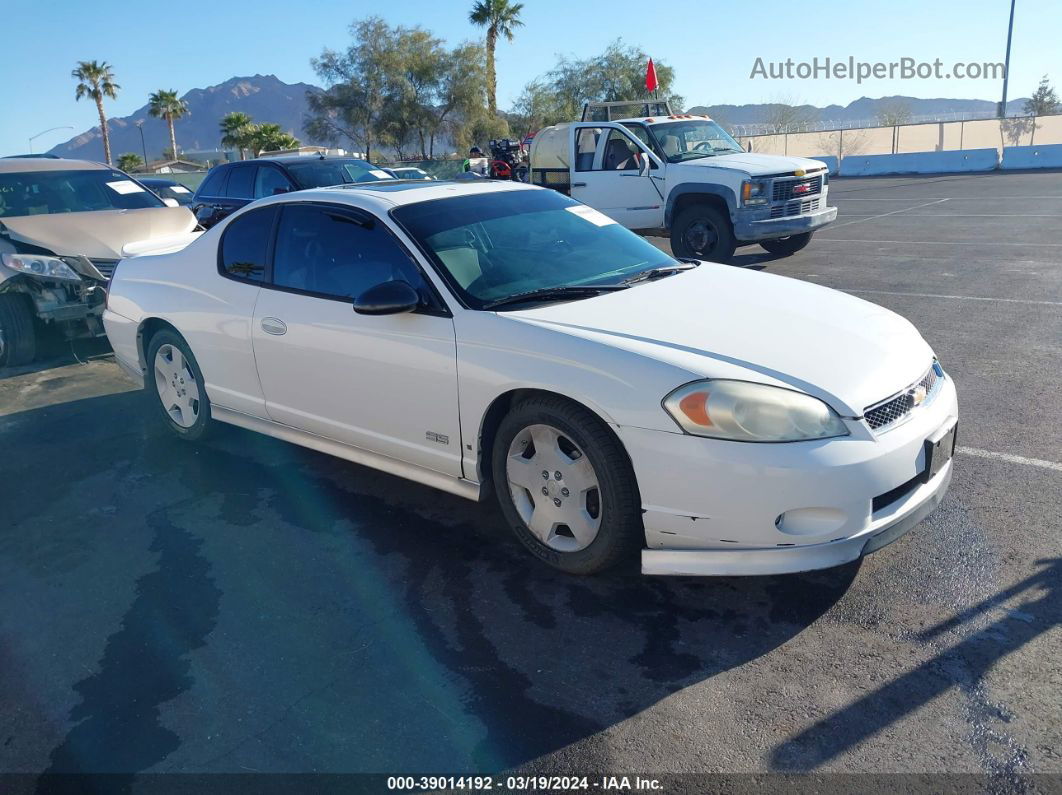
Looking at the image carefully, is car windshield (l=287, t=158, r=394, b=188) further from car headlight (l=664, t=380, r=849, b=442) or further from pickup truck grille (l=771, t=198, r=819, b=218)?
car headlight (l=664, t=380, r=849, b=442)

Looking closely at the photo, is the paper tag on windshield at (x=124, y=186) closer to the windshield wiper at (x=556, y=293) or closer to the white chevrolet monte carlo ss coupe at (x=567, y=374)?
the white chevrolet monte carlo ss coupe at (x=567, y=374)

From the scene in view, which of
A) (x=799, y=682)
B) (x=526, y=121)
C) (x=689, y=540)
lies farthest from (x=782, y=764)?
(x=526, y=121)

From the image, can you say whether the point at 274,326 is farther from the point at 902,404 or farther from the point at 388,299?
the point at 902,404

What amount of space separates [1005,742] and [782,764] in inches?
26.4

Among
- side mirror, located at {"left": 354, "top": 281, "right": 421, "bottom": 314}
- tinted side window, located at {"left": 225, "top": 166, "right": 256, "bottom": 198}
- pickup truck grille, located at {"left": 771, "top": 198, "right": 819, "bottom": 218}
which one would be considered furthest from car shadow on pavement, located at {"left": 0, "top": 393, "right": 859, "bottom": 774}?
tinted side window, located at {"left": 225, "top": 166, "right": 256, "bottom": 198}

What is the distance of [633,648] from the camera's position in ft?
10.5

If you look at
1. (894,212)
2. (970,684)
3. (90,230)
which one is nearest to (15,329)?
(90,230)

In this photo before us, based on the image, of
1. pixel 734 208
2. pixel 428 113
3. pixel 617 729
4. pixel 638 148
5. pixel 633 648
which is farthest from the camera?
pixel 428 113

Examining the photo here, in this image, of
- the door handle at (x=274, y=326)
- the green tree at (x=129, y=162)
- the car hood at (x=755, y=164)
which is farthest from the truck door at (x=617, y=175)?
the green tree at (x=129, y=162)

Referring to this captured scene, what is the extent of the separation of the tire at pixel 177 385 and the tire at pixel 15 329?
2.84m

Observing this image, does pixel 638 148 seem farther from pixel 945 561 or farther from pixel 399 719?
pixel 399 719

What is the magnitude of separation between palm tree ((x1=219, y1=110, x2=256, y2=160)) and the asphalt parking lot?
1870 inches

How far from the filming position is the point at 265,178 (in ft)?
38.3

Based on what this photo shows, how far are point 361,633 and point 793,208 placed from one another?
9.16m
